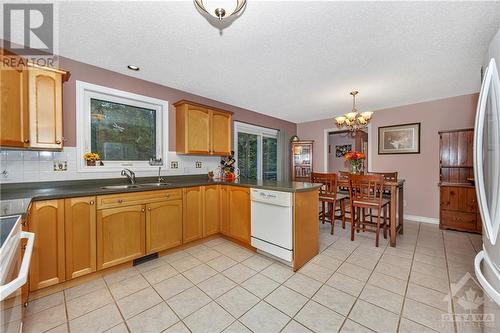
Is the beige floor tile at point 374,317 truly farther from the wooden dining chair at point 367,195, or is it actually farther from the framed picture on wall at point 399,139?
the framed picture on wall at point 399,139

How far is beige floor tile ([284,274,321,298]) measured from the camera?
70.7 inches

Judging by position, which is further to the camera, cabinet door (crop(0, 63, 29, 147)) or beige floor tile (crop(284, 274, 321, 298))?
beige floor tile (crop(284, 274, 321, 298))

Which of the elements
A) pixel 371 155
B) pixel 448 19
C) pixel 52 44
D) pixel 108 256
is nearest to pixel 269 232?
pixel 108 256

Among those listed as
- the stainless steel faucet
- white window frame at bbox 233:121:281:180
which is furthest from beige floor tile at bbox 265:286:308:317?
white window frame at bbox 233:121:281:180

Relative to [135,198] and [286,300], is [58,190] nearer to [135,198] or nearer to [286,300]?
[135,198]

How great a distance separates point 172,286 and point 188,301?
0.29 metres

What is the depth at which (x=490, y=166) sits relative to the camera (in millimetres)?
1148

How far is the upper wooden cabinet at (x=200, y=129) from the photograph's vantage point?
9.70 ft

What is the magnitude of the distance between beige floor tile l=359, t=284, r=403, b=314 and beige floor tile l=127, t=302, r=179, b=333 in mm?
1563

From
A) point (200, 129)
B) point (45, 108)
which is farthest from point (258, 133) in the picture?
point (45, 108)

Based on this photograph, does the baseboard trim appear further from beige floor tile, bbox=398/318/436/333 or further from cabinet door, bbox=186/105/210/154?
cabinet door, bbox=186/105/210/154

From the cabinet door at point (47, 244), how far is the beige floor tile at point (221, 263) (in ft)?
4.42

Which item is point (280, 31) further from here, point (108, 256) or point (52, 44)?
point (108, 256)

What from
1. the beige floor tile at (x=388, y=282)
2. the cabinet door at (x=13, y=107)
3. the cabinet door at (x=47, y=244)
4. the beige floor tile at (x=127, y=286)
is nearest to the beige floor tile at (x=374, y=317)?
the beige floor tile at (x=388, y=282)
